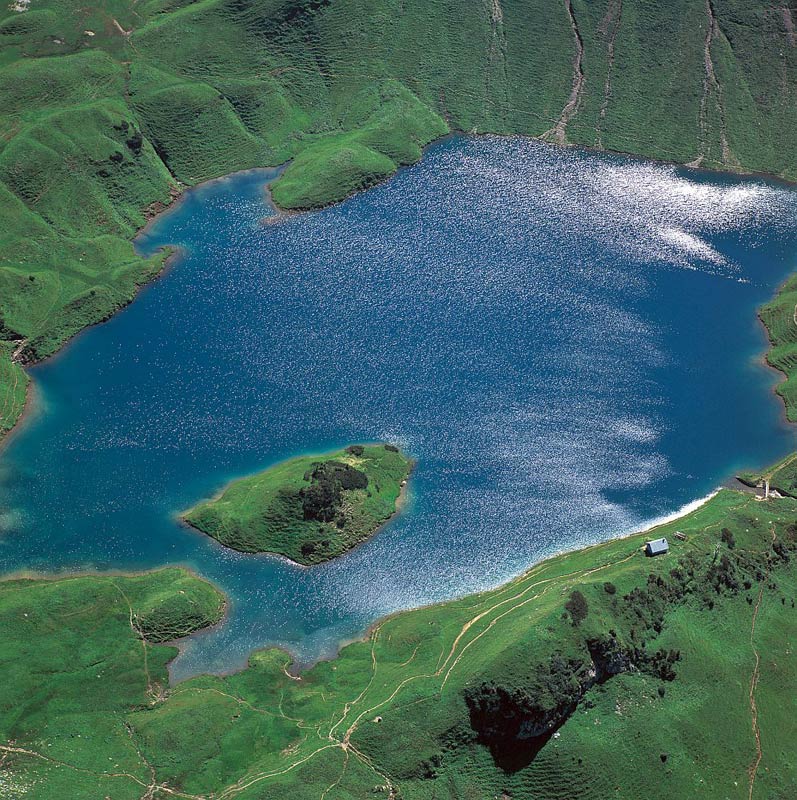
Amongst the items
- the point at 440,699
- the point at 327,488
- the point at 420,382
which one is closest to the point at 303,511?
the point at 327,488

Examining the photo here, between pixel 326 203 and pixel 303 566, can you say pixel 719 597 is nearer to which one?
pixel 303 566

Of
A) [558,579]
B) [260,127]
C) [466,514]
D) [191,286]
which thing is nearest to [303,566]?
[466,514]

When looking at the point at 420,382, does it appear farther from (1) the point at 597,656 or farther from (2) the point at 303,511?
(1) the point at 597,656

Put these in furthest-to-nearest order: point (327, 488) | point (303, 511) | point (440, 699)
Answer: point (327, 488), point (303, 511), point (440, 699)

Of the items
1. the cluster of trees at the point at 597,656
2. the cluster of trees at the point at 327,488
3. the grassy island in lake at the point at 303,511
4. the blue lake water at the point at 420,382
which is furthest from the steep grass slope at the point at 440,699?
the cluster of trees at the point at 327,488

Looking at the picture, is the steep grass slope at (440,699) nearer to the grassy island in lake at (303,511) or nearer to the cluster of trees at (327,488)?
the grassy island in lake at (303,511)

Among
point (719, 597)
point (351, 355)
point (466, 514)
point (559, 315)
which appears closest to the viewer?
point (719, 597)
